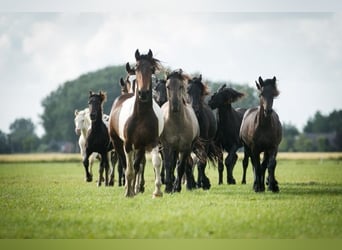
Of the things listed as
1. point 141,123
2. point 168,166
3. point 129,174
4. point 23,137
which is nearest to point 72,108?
point 23,137

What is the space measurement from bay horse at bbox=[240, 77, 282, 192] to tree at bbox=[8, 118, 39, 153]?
899cm

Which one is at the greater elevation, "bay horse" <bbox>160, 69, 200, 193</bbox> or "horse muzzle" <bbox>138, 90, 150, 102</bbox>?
"horse muzzle" <bbox>138, 90, 150, 102</bbox>

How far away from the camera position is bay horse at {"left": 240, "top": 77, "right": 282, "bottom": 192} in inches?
526

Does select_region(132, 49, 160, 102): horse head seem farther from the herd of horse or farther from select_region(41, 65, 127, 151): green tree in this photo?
select_region(41, 65, 127, 151): green tree

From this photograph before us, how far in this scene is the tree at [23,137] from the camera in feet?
75.0

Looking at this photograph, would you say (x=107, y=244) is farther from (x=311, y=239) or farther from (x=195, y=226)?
(x=311, y=239)

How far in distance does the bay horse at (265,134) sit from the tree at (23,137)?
899 cm

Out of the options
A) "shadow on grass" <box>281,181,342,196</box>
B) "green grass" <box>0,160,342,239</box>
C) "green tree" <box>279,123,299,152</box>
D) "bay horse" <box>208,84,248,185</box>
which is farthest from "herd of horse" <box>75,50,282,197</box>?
"green tree" <box>279,123,299,152</box>

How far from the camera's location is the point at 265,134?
13930 mm

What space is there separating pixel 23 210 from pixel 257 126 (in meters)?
5.40

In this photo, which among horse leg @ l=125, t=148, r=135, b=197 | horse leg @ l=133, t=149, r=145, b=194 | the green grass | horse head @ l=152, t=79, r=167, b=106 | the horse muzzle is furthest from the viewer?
horse head @ l=152, t=79, r=167, b=106

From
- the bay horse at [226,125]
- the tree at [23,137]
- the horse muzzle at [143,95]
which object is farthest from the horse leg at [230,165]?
the tree at [23,137]

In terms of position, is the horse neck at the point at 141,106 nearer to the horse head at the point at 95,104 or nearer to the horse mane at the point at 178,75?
the horse mane at the point at 178,75

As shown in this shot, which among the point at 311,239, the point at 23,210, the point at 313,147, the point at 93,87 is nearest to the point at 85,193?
the point at 23,210
